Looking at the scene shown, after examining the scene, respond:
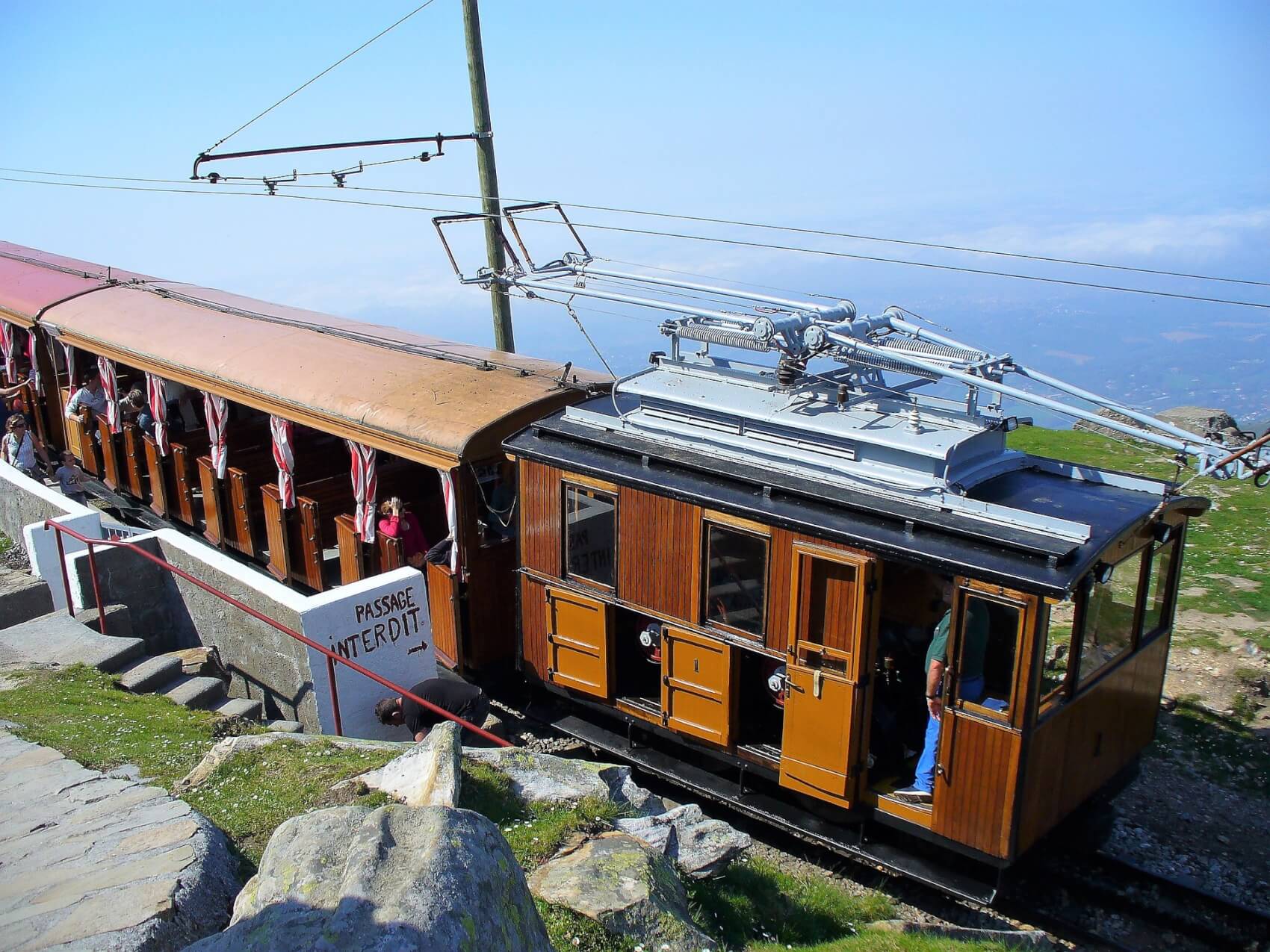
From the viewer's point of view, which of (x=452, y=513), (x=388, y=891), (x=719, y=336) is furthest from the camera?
(x=452, y=513)

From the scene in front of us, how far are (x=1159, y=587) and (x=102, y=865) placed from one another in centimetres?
683

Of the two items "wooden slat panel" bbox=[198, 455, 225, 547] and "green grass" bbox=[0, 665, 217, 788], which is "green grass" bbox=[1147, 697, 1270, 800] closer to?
"green grass" bbox=[0, 665, 217, 788]

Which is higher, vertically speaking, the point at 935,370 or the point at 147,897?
the point at 935,370

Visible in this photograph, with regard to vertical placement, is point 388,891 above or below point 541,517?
above

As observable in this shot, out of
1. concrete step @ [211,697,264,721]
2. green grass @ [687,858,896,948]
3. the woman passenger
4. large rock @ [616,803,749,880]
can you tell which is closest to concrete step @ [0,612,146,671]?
concrete step @ [211,697,264,721]

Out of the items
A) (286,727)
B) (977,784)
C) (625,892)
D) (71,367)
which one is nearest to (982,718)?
(977,784)

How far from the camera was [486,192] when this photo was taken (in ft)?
40.6

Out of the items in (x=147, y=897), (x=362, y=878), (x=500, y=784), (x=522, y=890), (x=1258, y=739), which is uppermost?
(x=362, y=878)

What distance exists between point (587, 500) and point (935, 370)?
9.24 ft

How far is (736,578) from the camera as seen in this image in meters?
7.14

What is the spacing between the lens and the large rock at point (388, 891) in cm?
315

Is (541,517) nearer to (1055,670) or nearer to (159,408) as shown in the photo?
(1055,670)

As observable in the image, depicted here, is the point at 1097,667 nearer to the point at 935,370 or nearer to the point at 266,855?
the point at 935,370

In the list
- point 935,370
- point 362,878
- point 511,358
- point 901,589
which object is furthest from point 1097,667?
point 511,358
